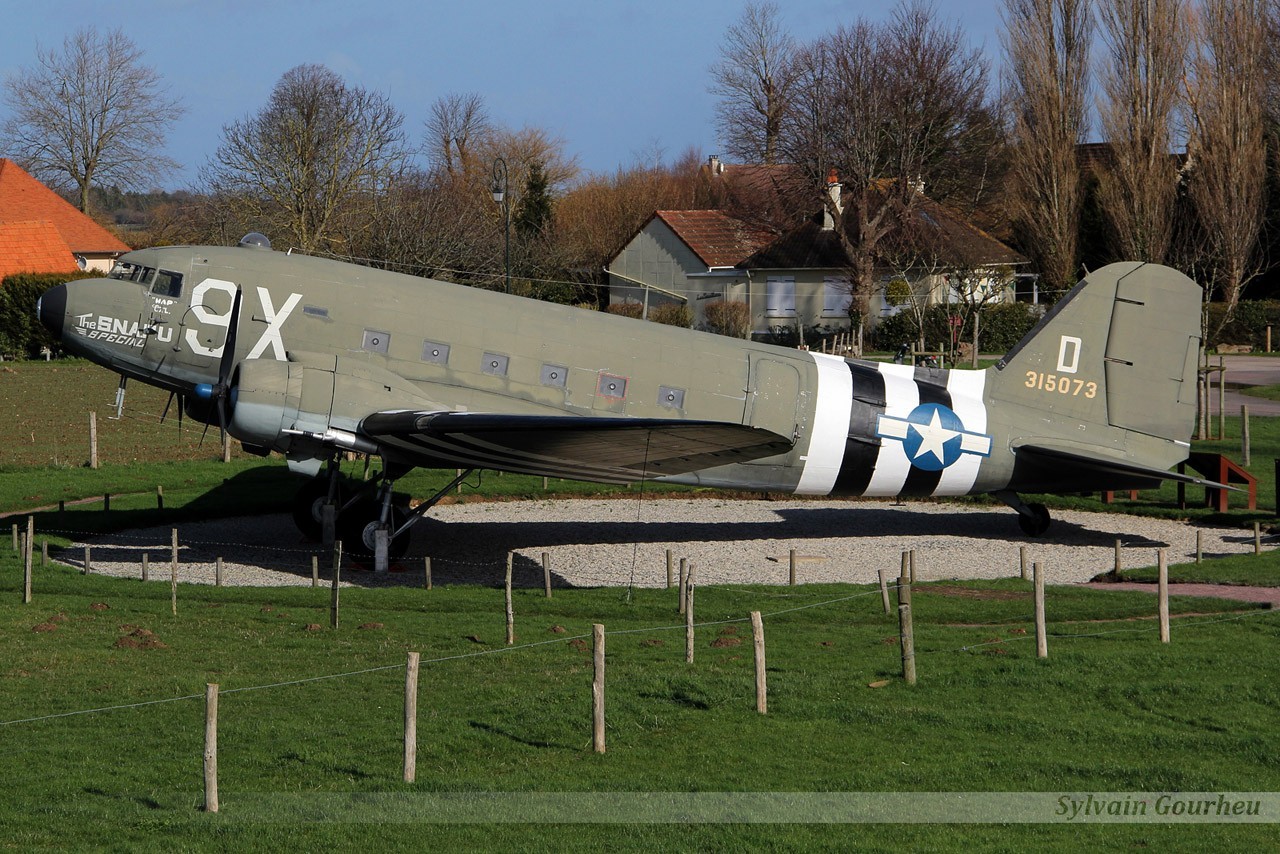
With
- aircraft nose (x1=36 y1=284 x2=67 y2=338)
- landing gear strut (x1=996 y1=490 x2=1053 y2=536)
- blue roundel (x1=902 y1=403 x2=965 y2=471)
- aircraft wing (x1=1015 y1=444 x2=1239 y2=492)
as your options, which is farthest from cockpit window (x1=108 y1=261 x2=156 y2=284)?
landing gear strut (x1=996 y1=490 x2=1053 y2=536)

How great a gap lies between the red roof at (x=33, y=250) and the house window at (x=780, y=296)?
44327 mm

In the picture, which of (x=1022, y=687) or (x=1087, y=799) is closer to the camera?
(x=1087, y=799)

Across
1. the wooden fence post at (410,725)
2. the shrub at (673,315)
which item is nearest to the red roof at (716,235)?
the shrub at (673,315)

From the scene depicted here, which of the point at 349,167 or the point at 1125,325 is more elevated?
the point at 349,167

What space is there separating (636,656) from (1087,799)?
746 centimetres

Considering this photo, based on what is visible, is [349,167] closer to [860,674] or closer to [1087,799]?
[860,674]

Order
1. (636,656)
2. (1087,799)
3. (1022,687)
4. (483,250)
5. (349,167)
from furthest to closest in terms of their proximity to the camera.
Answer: (483,250)
(349,167)
(636,656)
(1022,687)
(1087,799)

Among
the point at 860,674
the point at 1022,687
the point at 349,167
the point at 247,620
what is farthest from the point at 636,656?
the point at 349,167

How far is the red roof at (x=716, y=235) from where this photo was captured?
86.8 m

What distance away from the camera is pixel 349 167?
2844 inches

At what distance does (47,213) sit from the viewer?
9038 centimetres

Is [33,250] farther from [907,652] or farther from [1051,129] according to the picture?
[907,652]

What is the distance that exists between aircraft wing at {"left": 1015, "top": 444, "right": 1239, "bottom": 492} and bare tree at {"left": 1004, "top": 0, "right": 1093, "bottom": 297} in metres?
54.1

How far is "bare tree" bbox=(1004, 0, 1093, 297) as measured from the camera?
79312 millimetres
